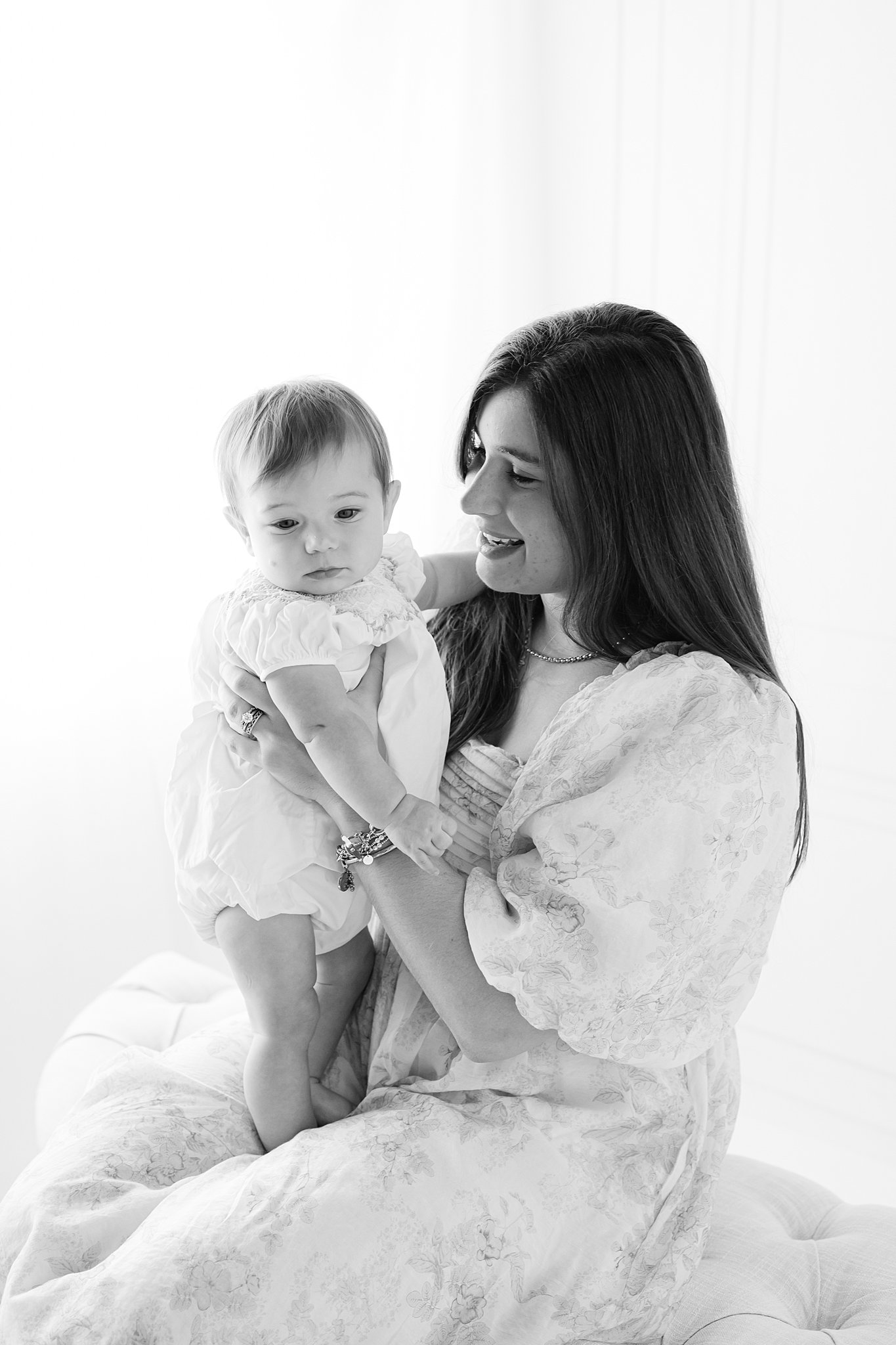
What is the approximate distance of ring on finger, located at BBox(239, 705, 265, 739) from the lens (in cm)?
139

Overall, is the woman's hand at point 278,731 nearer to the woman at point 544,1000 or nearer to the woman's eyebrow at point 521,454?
the woman at point 544,1000

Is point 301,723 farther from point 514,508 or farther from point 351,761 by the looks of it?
point 514,508

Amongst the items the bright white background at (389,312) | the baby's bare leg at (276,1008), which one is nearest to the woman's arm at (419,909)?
the baby's bare leg at (276,1008)

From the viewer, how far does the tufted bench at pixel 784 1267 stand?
1382mm

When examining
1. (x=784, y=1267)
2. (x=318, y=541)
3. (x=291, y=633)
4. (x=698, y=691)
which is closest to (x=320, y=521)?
(x=318, y=541)

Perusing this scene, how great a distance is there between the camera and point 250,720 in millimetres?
1390

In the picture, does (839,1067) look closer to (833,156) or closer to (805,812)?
(805,812)

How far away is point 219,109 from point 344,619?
168 centimetres

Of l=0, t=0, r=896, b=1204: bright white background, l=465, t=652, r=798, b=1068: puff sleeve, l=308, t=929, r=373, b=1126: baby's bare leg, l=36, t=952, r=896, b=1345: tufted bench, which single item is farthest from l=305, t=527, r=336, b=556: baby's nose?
l=0, t=0, r=896, b=1204: bright white background

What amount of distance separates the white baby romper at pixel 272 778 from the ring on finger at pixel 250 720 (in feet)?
0.17

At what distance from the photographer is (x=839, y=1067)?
2.96 m

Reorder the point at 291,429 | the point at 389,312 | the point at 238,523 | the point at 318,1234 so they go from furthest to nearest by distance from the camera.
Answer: the point at 389,312 < the point at 238,523 < the point at 291,429 < the point at 318,1234

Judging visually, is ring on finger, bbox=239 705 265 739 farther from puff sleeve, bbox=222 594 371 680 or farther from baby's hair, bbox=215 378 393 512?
baby's hair, bbox=215 378 393 512

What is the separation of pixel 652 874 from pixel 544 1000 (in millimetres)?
168
